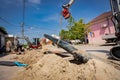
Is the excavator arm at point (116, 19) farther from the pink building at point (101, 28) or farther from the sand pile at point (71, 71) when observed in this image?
the pink building at point (101, 28)

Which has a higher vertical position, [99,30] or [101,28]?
[101,28]

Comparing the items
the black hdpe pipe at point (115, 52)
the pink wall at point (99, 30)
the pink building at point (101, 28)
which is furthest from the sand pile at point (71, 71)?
the pink wall at point (99, 30)

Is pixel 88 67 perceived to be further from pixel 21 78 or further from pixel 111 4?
pixel 111 4

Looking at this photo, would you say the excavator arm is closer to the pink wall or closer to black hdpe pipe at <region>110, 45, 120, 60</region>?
black hdpe pipe at <region>110, 45, 120, 60</region>

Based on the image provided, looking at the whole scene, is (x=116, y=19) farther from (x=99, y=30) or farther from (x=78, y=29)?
(x=78, y=29)

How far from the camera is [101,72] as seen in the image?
13.4ft

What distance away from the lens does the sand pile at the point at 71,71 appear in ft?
13.1

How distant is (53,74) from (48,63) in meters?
0.71

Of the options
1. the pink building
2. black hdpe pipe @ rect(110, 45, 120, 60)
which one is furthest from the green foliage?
black hdpe pipe @ rect(110, 45, 120, 60)

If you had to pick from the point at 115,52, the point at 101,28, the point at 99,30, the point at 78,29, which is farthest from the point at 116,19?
the point at 78,29

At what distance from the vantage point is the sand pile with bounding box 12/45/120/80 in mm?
4008

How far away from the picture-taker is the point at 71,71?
4.39m

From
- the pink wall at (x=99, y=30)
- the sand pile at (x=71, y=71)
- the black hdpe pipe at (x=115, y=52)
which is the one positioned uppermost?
the pink wall at (x=99, y=30)

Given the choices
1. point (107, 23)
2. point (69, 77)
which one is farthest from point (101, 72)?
point (107, 23)
